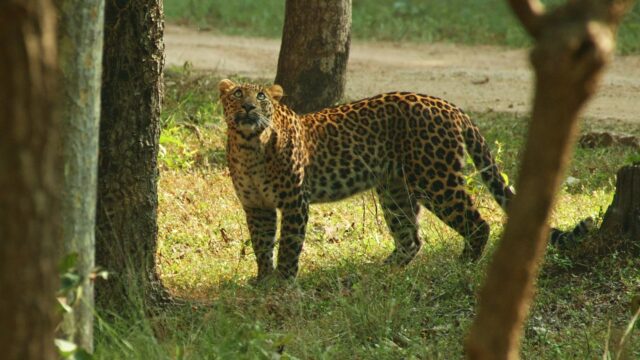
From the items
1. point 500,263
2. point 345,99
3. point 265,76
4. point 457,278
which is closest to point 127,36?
point 457,278

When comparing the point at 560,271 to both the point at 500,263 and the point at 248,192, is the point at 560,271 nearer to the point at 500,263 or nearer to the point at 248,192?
the point at 248,192

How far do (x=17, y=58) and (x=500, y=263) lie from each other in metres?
1.31

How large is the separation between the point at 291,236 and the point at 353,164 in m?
0.77

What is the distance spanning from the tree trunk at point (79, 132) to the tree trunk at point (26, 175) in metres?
1.54

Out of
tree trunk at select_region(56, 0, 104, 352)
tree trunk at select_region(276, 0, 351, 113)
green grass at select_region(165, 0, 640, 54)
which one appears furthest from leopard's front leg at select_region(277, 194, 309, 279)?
green grass at select_region(165, 0, 640, 54)

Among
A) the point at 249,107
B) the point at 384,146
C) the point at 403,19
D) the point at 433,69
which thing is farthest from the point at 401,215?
the point at 403,19

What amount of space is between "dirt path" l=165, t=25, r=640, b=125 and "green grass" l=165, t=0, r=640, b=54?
0.47m

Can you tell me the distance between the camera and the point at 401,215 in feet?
26.0

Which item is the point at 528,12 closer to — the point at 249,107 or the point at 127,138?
the point at 127,138

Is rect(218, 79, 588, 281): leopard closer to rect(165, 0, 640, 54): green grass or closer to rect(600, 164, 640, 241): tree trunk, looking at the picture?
rect(600, 164, 640, 241): tree trunk

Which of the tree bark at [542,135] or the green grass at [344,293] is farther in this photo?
the green grass at [344,293]

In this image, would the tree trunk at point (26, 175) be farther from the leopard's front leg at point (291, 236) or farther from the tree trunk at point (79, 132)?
the leopard's front leg at point (291, 236)

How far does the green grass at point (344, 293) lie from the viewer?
Result: 17.4 feet

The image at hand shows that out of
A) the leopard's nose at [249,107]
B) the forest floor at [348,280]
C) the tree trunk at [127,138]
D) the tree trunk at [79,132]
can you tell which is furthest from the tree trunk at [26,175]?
the leopard's nose at [249,107]
